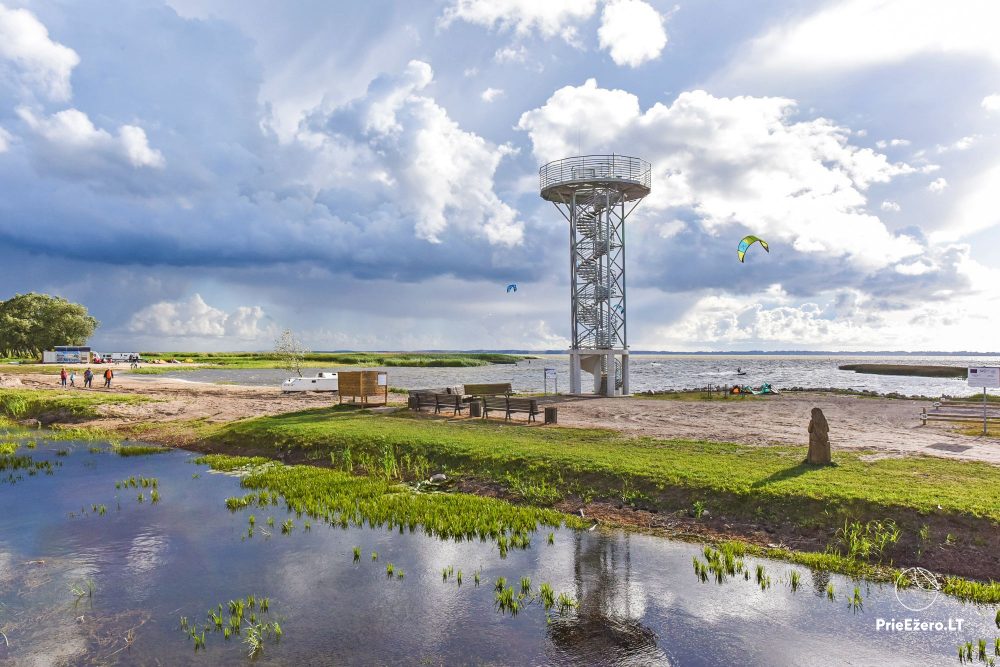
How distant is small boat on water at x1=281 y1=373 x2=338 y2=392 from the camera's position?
4935 cm

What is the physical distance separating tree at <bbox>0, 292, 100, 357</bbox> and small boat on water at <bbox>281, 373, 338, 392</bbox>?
9545 cm

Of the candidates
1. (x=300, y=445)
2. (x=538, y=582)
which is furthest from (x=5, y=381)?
(x=538, y=582)

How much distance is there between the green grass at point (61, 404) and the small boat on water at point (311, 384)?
1139 cm

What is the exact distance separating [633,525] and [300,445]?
49.4 feet

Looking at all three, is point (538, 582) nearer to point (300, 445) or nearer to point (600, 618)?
point (600, 618)

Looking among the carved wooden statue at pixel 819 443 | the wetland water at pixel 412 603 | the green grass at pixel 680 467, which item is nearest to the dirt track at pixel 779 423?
the green grass at pixel 680 467

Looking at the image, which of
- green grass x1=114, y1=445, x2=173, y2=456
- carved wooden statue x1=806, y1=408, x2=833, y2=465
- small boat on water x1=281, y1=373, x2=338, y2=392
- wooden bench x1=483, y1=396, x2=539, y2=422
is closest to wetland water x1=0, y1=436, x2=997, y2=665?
carved wooden statue x1=806, y1=408, x2=833, y2=465

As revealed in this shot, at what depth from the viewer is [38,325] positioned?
4532 inches

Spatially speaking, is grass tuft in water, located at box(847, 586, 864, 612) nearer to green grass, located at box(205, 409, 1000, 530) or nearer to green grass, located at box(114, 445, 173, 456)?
green grass, located at box(205, 409, 1000, 530)

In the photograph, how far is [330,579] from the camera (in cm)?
1075

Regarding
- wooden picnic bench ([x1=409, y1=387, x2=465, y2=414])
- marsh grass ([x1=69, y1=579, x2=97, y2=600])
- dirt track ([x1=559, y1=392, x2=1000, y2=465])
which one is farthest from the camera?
wooden picnic bench ([x1=409, y1=387, x2=465, y2=414])

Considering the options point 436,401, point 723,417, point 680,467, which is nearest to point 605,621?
point 680,467

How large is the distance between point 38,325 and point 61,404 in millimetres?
100125

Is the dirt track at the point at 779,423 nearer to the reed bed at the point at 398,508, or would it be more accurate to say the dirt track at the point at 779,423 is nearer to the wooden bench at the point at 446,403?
the wooden bench at the point at 446,403
